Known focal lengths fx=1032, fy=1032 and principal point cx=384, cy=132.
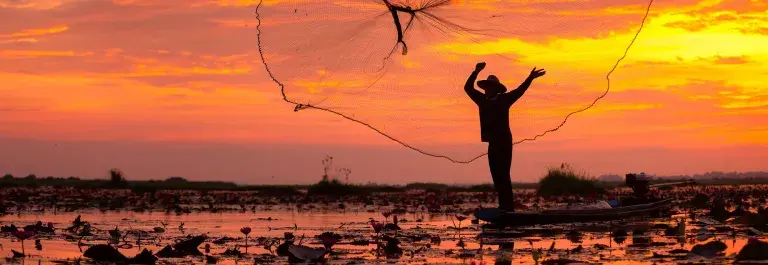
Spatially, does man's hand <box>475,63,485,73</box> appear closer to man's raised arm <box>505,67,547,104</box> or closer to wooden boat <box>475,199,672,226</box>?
man's raised arm <box>505,67,547,104</box>

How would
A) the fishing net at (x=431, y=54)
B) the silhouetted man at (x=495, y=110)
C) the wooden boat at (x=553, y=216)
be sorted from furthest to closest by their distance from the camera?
the wooden boat at (x=553, y=216) → the silhouetted man at (x=495, y=110) → the fishing net at (x=431, y=54)

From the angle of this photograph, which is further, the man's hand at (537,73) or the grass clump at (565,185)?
the grass clump at (565,185)

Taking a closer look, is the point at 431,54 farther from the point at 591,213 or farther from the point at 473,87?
the point at 591,213

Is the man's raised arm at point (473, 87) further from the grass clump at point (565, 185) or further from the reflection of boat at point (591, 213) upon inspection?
the grass clump at point (565, 185)

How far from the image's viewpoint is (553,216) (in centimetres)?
1722

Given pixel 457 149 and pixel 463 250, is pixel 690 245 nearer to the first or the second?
pixel 463 250

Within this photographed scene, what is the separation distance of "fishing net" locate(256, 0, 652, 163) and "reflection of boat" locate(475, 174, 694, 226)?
1.21 meters

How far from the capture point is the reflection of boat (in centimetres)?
1664

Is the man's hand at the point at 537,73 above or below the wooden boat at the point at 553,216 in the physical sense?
above

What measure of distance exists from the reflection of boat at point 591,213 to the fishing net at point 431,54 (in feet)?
3.96

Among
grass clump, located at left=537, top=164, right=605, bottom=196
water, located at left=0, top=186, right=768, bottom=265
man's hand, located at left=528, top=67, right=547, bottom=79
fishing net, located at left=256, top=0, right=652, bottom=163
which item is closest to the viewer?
water, located at left=0, top=186, right=768, bottom=265

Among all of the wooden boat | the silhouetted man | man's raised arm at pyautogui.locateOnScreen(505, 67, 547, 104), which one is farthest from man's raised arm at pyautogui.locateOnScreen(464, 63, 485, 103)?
the wooden boat

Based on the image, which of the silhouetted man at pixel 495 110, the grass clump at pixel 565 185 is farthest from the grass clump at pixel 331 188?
the silhouetted man at pixel 495 110

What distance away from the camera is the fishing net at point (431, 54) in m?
13.9
